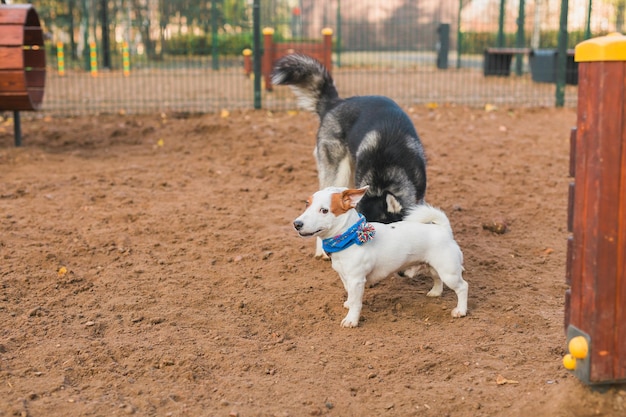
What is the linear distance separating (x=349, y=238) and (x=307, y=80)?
2.39 meters

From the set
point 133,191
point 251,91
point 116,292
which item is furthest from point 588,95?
point 251,91

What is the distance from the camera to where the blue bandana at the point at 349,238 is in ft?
14.7

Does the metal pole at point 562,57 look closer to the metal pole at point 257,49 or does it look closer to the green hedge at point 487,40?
the metal pole at point 257,49

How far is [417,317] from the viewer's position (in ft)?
15.6

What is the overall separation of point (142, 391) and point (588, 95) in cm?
239

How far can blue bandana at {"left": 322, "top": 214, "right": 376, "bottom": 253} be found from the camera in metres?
4.48

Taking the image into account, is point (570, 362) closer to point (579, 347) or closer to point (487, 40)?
point (579, 347)

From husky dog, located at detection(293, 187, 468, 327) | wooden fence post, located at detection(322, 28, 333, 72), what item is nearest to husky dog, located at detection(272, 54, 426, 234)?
husky dog, located at detection(293, 187, 468, 327)

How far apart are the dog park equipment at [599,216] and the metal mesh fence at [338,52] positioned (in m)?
9.02

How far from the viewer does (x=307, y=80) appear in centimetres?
650

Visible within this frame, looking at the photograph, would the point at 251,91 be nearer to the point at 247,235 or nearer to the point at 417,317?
the point at 247,235

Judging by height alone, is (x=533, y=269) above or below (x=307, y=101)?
below

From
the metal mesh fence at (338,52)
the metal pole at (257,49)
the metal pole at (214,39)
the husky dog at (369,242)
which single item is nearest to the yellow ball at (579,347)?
the husky dog at (369,242)

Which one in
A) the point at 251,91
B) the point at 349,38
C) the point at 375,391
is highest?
the point at 349,38
